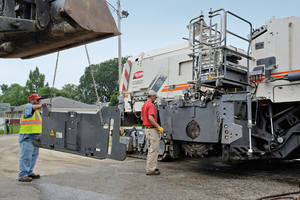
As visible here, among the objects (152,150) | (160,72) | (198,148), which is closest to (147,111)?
(152,150)

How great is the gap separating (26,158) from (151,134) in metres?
2.46

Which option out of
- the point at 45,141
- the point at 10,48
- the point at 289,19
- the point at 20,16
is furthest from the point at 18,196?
the point at 289,19

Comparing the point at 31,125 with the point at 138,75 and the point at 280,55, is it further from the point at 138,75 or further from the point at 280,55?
the point at 280,55

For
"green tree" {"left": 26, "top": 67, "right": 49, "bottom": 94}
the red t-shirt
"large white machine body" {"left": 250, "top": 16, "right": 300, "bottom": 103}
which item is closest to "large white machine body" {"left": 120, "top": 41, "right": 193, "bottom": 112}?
the red t-shirt

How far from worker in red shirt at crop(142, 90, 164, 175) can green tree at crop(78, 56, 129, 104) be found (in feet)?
157

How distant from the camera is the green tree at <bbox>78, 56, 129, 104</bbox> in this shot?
53484 millimetres

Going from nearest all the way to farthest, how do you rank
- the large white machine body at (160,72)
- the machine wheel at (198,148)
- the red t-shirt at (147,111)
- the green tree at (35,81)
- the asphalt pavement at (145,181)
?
the asphalt pavement at (145,181), the machine wheel at (198,148), the red t-shirt at (147,111), the large white machine body at (160,72), the green tree at (35,81)

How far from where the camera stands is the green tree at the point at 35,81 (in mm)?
47938

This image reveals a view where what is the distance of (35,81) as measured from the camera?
49.2 m

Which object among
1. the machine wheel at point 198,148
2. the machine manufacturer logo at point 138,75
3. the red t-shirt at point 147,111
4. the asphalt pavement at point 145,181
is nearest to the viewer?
the asphalt pavement at point 145,181

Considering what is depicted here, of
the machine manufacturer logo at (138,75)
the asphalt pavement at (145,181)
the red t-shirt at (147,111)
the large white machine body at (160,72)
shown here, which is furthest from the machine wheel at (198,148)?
the machine manufacturer logo at (138,75)

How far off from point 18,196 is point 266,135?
4489 millimetres

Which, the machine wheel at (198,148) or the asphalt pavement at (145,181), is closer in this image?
the asphalt pavement at (145,181)

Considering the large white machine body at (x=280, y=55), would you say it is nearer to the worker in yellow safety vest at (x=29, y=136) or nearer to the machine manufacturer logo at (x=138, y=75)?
the machine manufacturer logo at (x=138, y=75)
